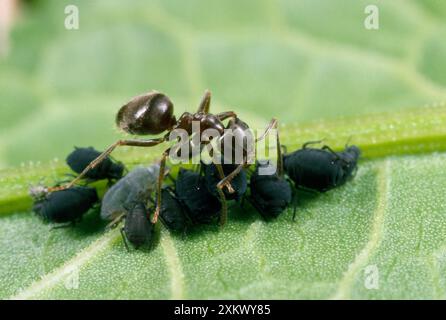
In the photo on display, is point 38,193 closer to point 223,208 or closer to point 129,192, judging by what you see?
point 129,192

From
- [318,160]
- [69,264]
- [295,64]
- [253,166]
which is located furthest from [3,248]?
[295,64]

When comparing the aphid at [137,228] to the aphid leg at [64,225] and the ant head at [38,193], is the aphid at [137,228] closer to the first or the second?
the aphid leg at [64,225]

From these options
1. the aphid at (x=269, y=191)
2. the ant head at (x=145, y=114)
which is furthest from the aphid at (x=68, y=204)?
the aphid at (x=269, y=191)

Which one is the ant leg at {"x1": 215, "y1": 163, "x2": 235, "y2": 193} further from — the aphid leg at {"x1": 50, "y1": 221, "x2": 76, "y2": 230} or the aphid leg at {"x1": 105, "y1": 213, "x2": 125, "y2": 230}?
the aphid leg at {"x1": 50, "y1": 221, "x2": 76, "y2": 230}

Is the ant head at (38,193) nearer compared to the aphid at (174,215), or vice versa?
the aphid at (174,215)

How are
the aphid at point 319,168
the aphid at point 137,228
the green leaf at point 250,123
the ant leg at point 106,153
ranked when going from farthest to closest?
1. the ant leg at point 106,153
2. the aphid at point 319,168
3. the aphid at point 137,228
4. the green leaf at point 250,123
